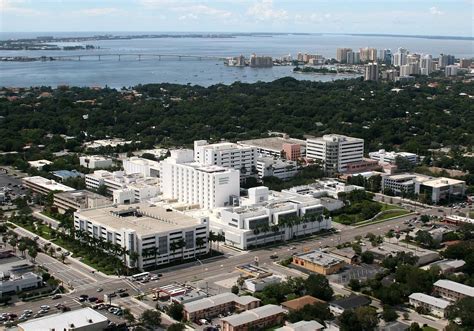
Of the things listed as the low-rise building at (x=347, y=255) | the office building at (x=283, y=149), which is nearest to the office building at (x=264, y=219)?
the low-rise building at (x=347, y=255)

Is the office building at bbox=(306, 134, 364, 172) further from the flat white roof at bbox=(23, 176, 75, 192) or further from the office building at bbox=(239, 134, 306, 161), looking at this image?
the flat white roof at bbox=(23, 176, 75, 192)

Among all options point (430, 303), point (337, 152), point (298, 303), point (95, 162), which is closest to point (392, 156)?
point (337, 152)

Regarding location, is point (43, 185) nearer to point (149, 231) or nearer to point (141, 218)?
point (141, 218)

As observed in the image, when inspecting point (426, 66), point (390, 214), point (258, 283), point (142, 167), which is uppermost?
point (426, 66)

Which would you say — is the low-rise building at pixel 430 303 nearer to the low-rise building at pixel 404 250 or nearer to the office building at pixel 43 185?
the low-rise building at pixel 404 250

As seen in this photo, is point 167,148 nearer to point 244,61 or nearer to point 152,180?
point 152,180

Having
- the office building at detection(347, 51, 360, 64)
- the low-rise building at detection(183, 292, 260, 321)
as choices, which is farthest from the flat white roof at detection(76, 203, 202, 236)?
the office building at detection(347, 51, 360, 64)
